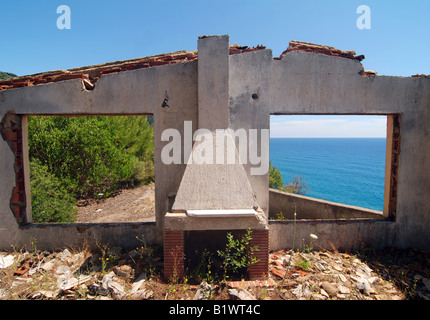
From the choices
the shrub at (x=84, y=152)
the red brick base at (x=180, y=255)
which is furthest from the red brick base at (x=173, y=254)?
the shrub at (x=84, y=152)

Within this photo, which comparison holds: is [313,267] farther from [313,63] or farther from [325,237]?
[313,63]

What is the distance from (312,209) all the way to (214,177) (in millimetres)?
4943

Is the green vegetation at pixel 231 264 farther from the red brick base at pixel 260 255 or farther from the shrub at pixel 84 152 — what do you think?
the shrub at pixel 84 152

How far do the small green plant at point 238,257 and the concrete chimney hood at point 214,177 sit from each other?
0.25m

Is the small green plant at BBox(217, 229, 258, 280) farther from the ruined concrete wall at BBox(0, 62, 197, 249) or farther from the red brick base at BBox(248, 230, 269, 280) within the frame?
the ruined concrete wall at BBox(0, 62, 197, 249)

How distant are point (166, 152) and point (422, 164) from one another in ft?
17.2

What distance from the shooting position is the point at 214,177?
11.7ft

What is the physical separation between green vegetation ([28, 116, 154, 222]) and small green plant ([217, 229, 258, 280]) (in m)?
5.63

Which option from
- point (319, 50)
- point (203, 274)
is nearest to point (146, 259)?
point (203, 274)

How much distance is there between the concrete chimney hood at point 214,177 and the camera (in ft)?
10.9

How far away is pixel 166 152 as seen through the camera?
4.19 meters

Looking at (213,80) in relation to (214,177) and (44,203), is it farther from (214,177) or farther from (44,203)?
(44,203)
